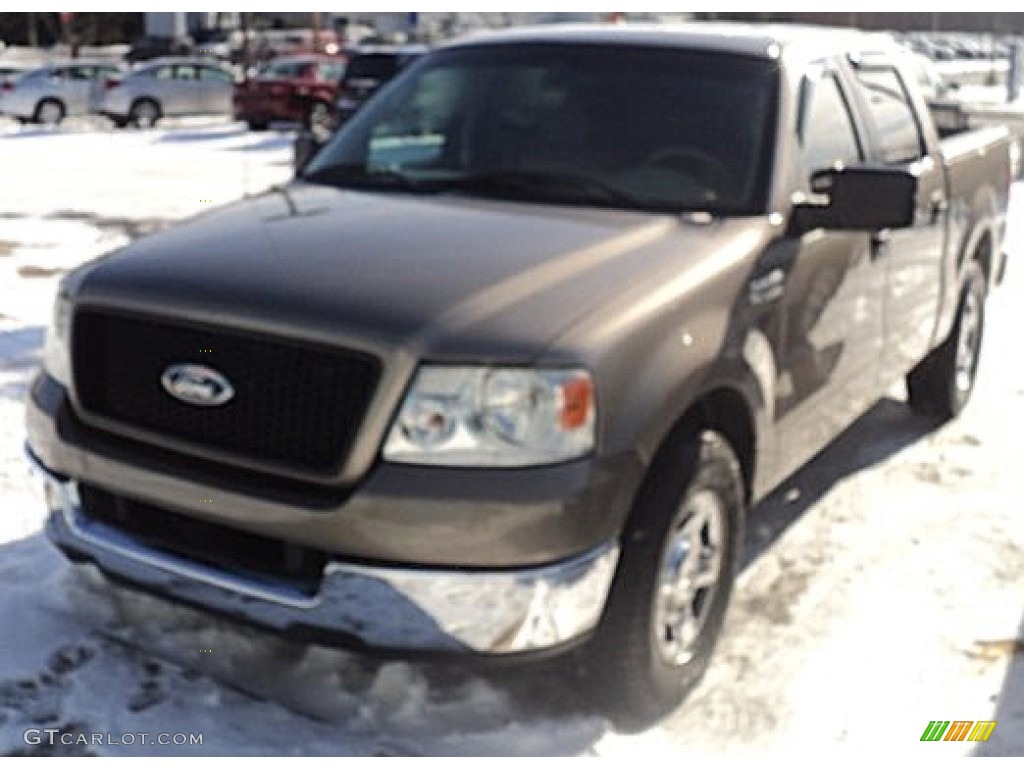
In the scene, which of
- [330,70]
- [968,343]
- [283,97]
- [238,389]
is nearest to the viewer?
[238,389]

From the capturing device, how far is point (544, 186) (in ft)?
12.6

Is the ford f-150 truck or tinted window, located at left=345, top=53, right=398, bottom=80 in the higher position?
tinted window, located at left=345, top=53, right=398, bottom=80

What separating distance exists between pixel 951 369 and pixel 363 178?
311 centimetres

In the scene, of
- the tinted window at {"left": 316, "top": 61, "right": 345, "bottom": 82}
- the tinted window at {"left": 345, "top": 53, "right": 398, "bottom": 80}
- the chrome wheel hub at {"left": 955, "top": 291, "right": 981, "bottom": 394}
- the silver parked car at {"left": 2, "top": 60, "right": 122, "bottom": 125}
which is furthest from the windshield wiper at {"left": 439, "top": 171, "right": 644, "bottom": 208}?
the silver parked car at {"left": 2, "top": 60, "right": 122, "bottom": 125}

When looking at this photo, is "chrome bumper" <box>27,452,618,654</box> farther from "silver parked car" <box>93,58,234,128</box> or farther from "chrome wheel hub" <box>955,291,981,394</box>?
"silver parked car" <box>93,58,234,128</box>

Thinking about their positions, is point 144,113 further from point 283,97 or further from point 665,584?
point 665,584

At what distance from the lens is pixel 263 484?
2895 mm

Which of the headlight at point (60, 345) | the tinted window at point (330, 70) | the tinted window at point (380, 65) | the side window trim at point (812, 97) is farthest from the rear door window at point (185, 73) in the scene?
the headlight at point (60, 345)

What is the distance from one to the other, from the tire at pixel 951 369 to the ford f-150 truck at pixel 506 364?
1.57 m

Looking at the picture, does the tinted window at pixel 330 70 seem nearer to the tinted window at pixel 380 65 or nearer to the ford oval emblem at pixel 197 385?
the tinted window at pixel 380 65

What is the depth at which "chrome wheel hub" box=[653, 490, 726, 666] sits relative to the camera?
3219 mm

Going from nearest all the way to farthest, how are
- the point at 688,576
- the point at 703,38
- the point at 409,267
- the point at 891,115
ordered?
the point at 409,267
the point at 688,576
the point at 703,38
the point at 891,115

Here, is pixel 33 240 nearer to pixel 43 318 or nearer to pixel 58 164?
pixel 43 318

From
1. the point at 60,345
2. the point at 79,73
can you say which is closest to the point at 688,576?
the point at 60,345
